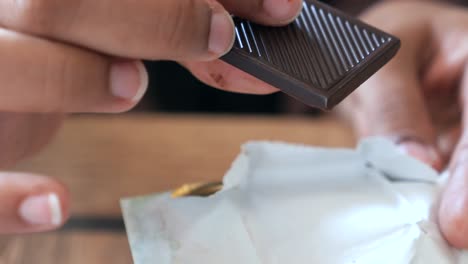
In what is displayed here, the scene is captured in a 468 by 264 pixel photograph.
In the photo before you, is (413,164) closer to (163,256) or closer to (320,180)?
(320,180)

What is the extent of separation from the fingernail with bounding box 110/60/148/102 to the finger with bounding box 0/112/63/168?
0.12 m

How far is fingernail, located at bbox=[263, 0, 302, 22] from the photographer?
31 centimetres

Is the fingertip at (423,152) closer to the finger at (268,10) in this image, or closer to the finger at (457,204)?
the finger at (457,204)

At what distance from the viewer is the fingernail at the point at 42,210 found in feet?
0.86

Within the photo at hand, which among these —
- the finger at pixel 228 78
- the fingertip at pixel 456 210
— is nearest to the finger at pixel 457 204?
the fingertip at pixel 456 210

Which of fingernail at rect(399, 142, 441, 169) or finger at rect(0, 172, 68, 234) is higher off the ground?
finger at rect(0, 172, 68, 234)

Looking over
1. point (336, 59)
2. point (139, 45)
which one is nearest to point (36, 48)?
point (139, 45)

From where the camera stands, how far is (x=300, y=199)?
34 cm

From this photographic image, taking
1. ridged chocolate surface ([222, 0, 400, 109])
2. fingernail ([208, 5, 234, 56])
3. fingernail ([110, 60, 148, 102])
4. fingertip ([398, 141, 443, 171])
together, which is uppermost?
fingernail ([208, 5, 234, 56])

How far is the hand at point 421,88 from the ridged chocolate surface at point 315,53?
133 millimetres

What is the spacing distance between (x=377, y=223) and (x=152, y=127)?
271 mm

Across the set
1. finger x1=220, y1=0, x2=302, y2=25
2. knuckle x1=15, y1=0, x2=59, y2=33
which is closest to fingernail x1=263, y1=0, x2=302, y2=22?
finger x1=220, y1=0, x2=302, y2=25

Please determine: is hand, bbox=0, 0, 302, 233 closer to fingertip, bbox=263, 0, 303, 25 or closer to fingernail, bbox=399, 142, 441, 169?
fingertip, bbox=263, 0, 303, 25

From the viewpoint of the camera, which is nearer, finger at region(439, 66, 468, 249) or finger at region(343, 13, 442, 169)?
finger at region(439, 66, 468, 249)
